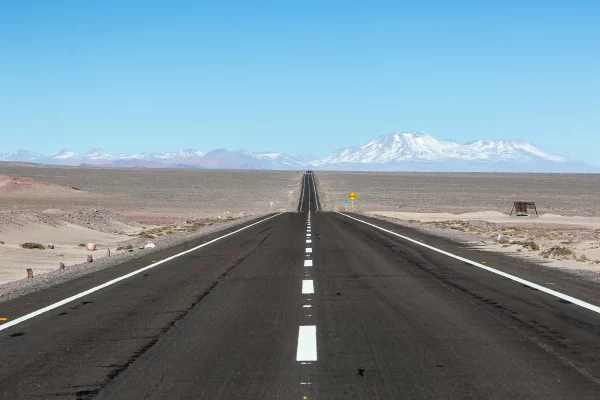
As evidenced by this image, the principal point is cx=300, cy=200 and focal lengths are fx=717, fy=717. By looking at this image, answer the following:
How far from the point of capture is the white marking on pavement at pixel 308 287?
488 inches

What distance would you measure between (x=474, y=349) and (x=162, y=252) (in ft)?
50.8

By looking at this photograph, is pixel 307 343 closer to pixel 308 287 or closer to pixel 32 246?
pixel 308 287

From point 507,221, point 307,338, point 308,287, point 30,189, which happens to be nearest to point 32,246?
point 308,287

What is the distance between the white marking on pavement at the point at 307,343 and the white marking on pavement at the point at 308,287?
334cm

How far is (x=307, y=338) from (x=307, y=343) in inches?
11.1

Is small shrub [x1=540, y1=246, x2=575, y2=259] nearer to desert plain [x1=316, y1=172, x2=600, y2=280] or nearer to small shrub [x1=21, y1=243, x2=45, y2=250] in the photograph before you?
desert plain [x1=316, y1=172, x2=600, y2=280]

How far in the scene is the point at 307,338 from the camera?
27.2 feet

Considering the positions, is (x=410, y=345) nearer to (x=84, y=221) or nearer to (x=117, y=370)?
(x=117, y=370)

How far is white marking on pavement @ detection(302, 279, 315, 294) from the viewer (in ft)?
40.7

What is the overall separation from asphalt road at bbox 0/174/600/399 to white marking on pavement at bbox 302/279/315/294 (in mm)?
36

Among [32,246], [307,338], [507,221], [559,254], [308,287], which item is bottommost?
[507,221]

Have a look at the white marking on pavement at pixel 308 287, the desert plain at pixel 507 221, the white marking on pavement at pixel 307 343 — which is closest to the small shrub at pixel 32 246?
the white marking on pavement at pixel 308 287

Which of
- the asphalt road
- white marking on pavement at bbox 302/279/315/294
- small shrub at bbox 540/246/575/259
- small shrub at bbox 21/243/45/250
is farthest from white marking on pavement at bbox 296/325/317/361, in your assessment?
small shrub at bbox 21/243/45/250

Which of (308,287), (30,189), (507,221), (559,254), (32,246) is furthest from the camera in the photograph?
(30,189)
